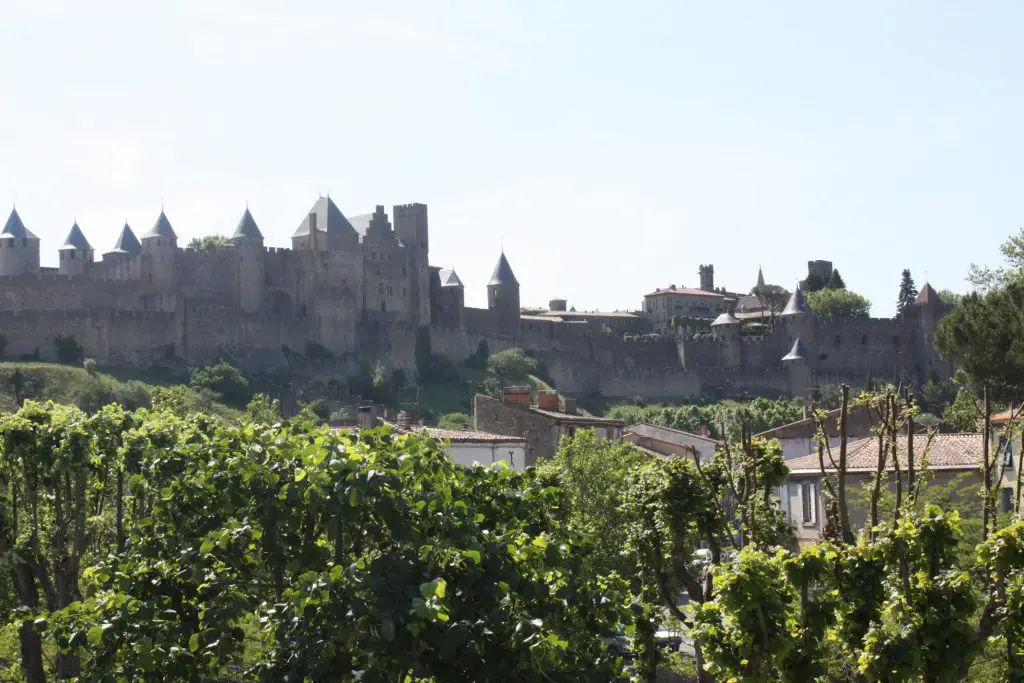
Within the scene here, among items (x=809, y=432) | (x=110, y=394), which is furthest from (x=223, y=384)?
(x=809, y=432)

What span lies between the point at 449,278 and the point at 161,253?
21.4 metres

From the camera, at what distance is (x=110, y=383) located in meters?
73.6

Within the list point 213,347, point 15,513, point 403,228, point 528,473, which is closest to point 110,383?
point 213,347

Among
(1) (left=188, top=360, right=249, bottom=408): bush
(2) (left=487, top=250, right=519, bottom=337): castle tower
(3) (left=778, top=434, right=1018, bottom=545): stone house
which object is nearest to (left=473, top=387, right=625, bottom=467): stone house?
(3) (left=778, top=434, right=1018, bottom=545): stone house

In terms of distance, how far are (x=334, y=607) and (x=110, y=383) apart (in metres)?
63.7

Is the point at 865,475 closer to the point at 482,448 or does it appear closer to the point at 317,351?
the point at 482,448

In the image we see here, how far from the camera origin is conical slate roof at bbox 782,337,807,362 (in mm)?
106438

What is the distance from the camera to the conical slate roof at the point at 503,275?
105 m

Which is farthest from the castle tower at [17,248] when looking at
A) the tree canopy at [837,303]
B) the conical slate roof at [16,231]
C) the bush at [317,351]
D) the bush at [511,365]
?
the tree canopy at [837,303]

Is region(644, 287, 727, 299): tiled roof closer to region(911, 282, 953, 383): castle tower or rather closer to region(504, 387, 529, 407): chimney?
region(911, 282, 953, 383): castle tower

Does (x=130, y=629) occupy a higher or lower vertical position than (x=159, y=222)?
lower

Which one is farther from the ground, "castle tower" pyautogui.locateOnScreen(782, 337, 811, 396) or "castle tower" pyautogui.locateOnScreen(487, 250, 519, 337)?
"castle tower" pyautogui.locateOnScreen(487, 250, 519, 337)

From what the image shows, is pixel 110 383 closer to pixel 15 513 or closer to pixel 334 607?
pixel 15 513

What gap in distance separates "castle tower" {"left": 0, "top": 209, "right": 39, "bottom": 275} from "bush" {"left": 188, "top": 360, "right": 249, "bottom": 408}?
14.8 metres
